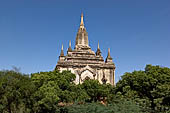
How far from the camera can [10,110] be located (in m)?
20.5

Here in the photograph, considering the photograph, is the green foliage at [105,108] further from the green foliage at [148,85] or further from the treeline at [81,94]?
the green foliage at [148,85]

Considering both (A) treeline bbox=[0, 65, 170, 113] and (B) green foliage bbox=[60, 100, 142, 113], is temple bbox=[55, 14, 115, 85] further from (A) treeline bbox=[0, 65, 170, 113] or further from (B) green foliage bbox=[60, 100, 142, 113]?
(B) green foliage bbox=[60, 100, 142, 113]

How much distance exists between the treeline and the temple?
8703 millimetres

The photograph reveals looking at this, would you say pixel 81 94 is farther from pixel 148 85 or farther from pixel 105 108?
pixel 105 108

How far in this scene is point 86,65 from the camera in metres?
39.3

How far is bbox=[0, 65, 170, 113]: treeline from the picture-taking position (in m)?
20.0

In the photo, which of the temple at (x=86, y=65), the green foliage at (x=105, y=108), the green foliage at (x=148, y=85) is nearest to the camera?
the green foliage at (x=105, y=108)

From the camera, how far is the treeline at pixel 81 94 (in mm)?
19953

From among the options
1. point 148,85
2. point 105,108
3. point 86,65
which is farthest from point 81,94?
point 86,65

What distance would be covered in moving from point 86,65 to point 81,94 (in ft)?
42.8

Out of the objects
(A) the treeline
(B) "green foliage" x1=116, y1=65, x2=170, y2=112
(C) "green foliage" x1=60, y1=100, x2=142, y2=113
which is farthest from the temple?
(C) "green foliage" x1=60, y1=100, x2=142, y2=113

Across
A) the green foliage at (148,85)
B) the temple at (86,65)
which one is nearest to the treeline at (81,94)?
the green foliage at (148,85)

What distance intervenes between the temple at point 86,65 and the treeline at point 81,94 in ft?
28.6

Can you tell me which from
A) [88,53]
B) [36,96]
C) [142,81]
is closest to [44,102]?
[36,96]
